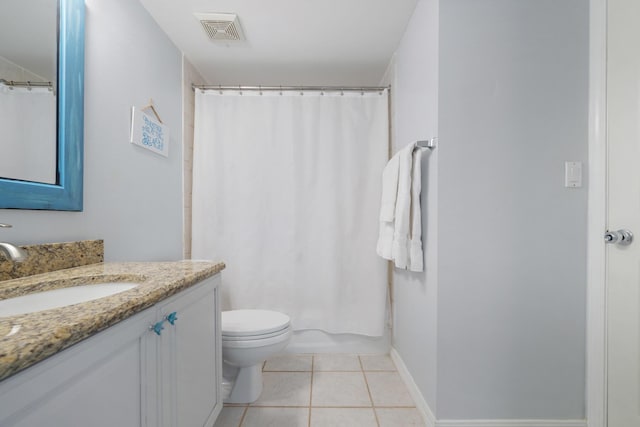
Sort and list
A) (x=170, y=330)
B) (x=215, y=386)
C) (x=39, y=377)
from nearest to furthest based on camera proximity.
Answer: (x=39, y=377)
(x=170, y=330)
(x=215, y=386)

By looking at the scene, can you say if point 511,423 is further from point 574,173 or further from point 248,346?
point 248,346

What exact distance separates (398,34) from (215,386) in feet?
7.12

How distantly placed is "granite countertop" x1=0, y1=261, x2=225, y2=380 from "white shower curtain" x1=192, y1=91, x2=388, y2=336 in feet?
3.07

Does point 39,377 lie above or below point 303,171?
below

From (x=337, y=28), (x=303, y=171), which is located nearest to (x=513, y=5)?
(x=337, y=28)

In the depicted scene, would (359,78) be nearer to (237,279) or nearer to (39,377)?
(237,279)

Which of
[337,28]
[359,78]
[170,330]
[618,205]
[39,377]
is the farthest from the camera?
[359,78]

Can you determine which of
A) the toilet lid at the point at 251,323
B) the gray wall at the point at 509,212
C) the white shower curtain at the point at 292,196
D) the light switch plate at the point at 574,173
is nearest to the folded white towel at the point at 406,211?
the gray wall at the point at 509,212

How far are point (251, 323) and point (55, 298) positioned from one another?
2.93ft

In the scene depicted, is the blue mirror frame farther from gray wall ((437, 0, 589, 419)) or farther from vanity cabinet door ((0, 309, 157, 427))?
gray wall ((437, 0, 589, 419))

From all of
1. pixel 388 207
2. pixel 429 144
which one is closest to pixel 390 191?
pixel 388 207

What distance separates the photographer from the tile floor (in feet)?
4.53

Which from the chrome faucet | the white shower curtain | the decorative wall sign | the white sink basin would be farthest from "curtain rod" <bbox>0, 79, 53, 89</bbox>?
the white shower curtain

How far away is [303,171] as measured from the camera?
204 centimetres
